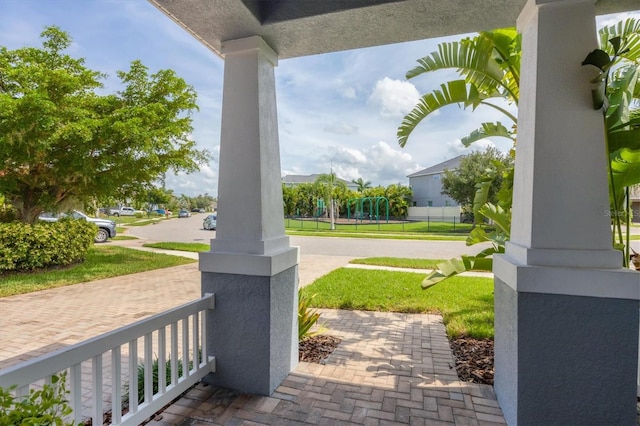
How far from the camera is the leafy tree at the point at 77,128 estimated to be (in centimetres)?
747

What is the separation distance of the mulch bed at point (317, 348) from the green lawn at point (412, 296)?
1545 millimetres

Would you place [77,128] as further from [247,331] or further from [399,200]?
[399,200]

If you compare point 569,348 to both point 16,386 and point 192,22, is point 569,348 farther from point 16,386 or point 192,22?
point 192,22

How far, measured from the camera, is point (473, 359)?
11.7 ft

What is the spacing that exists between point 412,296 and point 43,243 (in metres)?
9.23

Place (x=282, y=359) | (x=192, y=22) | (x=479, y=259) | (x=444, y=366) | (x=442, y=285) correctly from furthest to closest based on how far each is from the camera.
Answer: (x=442, y=285), (x=479, y=259), (x=444, y=366), (x=282, y=359), (x=192, y=22)

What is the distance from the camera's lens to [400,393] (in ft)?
9.35

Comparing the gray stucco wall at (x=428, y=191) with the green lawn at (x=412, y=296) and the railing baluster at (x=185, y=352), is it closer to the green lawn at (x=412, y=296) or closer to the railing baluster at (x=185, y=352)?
the green lawn at (x=412, y=296)

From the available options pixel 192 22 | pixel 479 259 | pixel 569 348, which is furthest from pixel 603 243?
pixel 192 22

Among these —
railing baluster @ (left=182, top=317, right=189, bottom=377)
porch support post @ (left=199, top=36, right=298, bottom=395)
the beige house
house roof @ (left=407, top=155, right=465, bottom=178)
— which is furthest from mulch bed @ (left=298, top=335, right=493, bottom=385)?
house roof @ (left=407, top=155, right=465, bottom=178)

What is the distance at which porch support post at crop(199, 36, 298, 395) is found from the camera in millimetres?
2754

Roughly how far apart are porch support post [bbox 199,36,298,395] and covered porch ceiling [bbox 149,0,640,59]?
199 millimetres

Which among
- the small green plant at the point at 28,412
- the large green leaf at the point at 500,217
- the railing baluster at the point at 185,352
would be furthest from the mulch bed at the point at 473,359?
the small green plant at the point at 28,412

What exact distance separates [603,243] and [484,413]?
4.90ft
